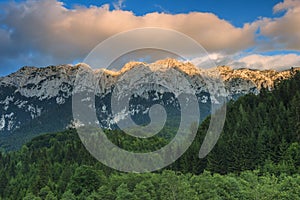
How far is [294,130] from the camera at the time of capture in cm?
13888

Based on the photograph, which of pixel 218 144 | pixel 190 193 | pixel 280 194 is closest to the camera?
pixel 280 194

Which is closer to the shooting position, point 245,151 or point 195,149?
point 245,151

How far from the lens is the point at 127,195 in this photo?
86.6 m

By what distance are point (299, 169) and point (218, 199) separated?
43920 mm

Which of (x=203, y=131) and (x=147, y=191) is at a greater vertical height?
(x=203, y=131)

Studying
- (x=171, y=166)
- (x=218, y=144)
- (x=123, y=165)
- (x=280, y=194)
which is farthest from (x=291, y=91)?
(x=280, y=194)

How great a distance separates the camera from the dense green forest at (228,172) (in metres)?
80.8

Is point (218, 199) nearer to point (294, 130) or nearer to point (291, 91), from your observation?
point (294, 130)

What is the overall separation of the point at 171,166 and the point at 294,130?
54743 millimetres

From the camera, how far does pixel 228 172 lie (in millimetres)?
128875

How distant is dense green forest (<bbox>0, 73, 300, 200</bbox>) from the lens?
80806mm

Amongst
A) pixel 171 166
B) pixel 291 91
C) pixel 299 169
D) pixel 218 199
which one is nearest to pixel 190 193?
pixel 218 199

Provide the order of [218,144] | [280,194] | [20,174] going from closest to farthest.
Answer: [280,194]
[218,144]
[20,174]

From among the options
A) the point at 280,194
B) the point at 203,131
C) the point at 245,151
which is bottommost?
the point at 280,194
